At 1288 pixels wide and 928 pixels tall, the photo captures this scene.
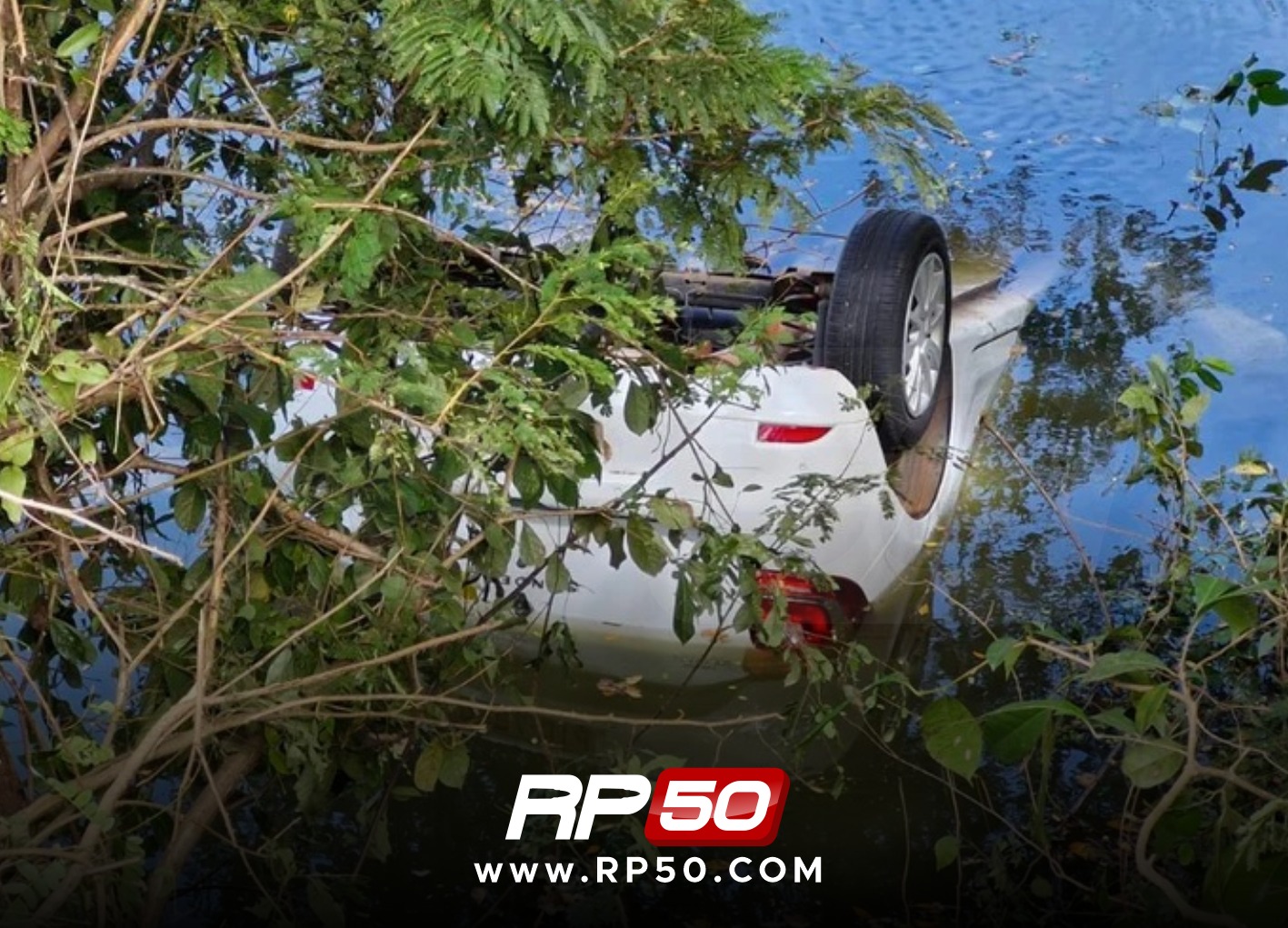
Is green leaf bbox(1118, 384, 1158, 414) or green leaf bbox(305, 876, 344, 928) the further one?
green leaf bbox(1118, 384, 1158, 414)

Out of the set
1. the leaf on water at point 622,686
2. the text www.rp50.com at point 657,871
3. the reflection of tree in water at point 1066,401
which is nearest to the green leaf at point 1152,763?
the text www.rp50.com at point 657,871

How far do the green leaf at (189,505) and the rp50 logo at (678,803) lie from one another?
2.76ft

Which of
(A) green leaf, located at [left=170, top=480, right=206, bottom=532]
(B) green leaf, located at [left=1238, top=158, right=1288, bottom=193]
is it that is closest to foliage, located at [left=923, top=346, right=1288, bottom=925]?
(A) green leaf, located at [left=170, top=480, right=206, bottom=532]

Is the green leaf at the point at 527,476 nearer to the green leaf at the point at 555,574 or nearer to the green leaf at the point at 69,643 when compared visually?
the green leaf at the point at 555,574

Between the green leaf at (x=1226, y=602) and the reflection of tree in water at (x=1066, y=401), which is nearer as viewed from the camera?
the green leaf at (x=1226, y=602)

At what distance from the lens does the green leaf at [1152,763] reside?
2656 millimetres

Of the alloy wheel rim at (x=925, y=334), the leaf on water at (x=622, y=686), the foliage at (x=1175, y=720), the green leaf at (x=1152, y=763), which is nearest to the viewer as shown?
the foliage at (x=1175, y=720)

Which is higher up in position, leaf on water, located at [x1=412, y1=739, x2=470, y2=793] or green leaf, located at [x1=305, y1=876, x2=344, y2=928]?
leaf on water, located at [x1=412, y1=739, x2=470, y2=793]

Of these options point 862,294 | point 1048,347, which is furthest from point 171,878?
point 1048,347

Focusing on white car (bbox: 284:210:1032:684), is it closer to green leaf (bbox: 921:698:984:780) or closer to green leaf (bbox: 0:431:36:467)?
green leaf (bbox: 921:698:984:780)

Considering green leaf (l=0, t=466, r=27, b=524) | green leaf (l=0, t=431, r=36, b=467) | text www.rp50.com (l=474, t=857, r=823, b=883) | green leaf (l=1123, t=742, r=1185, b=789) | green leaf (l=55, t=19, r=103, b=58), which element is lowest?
text www.rp50.com (l=474, t=857, r=823, b=883)

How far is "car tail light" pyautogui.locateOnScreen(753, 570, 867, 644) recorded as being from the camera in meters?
4.12

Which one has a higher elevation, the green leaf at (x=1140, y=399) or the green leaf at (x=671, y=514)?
the green leaf at (x=1140, y=399)

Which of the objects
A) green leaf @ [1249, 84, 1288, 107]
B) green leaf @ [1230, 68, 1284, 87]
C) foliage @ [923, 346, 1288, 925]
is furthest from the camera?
green leaf @ [1249, 84, 1288, 107]
